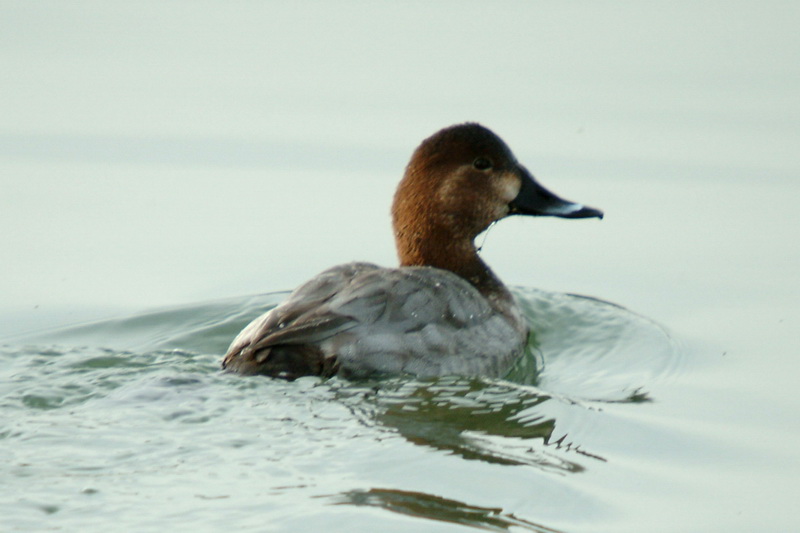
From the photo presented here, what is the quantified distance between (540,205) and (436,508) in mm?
3020

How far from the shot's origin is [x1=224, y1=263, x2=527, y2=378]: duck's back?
5.79 metres

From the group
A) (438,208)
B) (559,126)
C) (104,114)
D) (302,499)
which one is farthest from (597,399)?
(104,114)

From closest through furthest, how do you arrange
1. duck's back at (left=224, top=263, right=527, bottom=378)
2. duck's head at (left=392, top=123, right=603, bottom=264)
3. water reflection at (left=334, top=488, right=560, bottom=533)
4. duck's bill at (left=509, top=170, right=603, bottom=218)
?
water reflection at (left=334, top=488, right=560, bottom=533), duck's back at (left=224, top=263, right=527, bottom=378), duck's head at (left=392, top=123, right=603, bottom=264), duck's bill at (left=509, top=170, right=603, bottom=218)

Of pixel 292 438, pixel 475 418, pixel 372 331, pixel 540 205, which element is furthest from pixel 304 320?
pixel 540 205

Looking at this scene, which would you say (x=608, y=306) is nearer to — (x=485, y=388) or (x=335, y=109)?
(x=485, y=388)

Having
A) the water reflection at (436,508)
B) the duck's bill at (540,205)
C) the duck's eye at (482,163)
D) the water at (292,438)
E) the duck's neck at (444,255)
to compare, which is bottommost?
the water reflection at (436,508)

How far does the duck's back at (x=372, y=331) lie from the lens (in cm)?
579

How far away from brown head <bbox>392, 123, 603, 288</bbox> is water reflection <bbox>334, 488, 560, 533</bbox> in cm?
244

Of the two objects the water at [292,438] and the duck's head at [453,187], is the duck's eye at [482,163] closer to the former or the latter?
the duck's head at [453,187]

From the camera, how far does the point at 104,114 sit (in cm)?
1034

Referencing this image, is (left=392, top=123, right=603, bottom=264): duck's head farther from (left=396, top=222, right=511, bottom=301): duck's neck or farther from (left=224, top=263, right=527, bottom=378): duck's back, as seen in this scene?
(left=224, top=263, right=527, bottom=378): duck's back

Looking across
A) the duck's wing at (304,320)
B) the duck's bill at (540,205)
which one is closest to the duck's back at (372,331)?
the duck's wing at (304,320)

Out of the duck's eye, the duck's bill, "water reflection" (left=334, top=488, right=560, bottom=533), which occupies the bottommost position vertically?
"water reflection" (left=334, top=488, right=560, bottom=533)

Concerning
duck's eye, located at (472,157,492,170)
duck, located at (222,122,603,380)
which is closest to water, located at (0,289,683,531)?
duck, located at (222,122,603,380)
